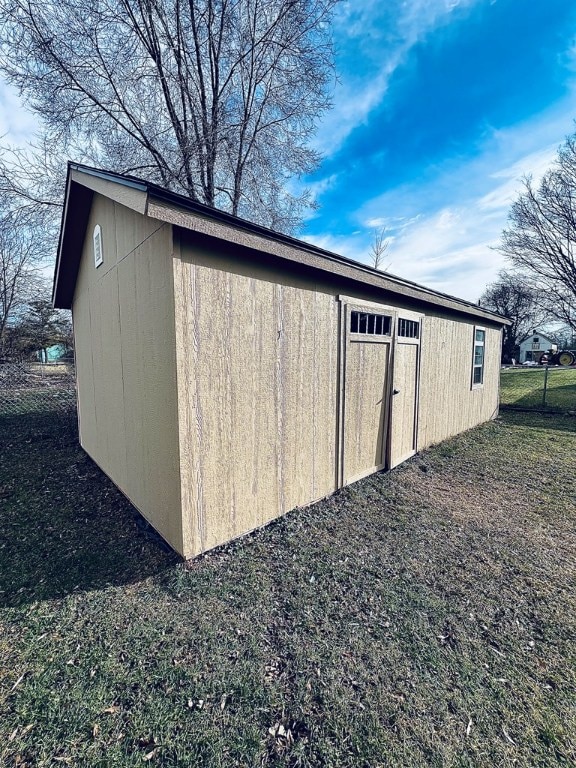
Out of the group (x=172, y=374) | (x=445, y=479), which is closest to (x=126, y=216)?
(x=172, y=374)

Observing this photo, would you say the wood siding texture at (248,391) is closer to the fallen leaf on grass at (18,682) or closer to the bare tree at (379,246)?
the fallen leaf on grass at (18,682)

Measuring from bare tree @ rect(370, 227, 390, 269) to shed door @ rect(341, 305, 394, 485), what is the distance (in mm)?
14896

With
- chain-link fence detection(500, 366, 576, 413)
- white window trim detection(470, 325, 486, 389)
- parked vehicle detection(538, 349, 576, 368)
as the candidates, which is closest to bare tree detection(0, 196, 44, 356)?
white window trim detection(470, 325, 486, 389)

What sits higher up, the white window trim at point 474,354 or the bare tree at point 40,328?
the bare tree at point 40,328

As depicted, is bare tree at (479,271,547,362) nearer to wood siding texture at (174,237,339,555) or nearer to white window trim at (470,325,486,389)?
white window trim at (470,325,486,389)

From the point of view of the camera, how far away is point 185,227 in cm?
234

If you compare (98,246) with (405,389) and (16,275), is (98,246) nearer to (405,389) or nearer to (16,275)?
(405,389)

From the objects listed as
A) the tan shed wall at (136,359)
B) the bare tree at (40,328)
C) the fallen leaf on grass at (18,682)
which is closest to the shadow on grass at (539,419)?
the tan shed wall at (136,359)

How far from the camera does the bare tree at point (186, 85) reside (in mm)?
6535

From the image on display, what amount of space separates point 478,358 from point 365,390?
5023mm

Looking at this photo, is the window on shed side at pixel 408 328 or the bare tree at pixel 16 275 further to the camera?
the bare tree at pixel 16 275

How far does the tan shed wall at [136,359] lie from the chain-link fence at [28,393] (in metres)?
3.86

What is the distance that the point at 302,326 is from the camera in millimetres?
3445

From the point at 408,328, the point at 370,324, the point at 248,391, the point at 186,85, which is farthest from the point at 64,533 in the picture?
the point at 186,85
